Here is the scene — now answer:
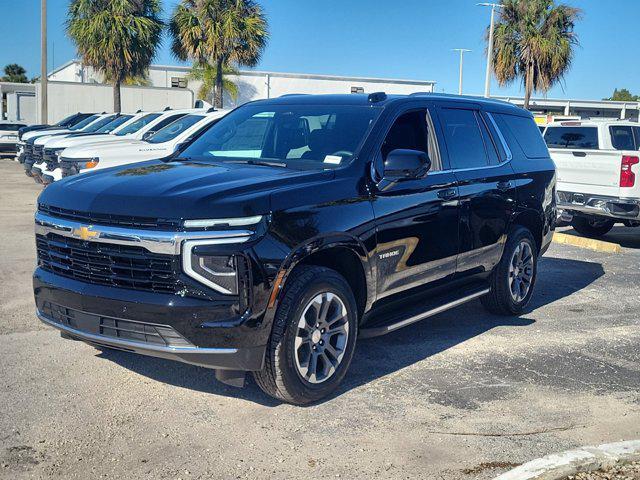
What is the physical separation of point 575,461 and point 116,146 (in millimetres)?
10814

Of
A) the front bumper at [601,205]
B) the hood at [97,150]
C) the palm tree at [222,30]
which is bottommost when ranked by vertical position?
the front bumper at [601,205]

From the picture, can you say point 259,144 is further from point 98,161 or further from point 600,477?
point 98,161

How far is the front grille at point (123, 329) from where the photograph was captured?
4.20 meters

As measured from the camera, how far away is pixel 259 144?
18.5 feet

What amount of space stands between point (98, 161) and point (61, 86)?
24109 millimetres

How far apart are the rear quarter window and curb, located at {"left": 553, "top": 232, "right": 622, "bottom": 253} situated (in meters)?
4.25

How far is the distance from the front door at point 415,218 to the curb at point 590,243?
6269 millimetres

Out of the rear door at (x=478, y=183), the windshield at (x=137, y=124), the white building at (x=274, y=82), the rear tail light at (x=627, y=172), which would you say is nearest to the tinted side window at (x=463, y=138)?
the rear door at (x=478, y=183)

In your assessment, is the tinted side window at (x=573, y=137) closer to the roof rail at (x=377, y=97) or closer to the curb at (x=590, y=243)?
the curb at (x=590, y=243)

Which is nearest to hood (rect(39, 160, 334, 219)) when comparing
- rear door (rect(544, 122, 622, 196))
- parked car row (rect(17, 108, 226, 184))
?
parked car row (rect(17, 108, 226, 184))

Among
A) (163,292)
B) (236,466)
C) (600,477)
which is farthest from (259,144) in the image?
(600,477)

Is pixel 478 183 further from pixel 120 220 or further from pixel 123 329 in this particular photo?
pixel 123 329

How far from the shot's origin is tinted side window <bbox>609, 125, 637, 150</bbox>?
12.6 metres

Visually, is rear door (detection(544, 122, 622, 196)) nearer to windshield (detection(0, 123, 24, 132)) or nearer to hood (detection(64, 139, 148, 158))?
hood (detection(64, 139, 148, 158))
